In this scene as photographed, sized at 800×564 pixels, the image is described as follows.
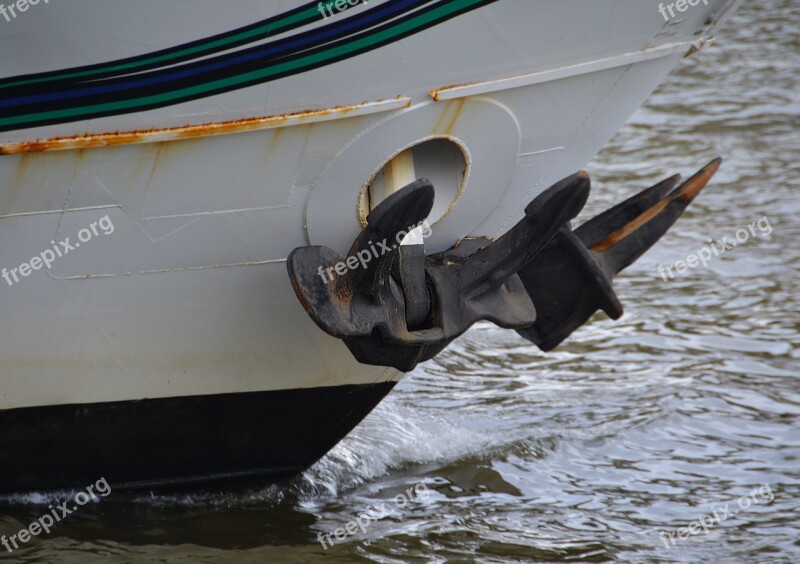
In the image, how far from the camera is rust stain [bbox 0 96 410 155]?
2.88m

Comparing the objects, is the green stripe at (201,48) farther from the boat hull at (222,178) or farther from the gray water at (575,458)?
the gray water at (575,458)

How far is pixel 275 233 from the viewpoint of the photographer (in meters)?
3.16

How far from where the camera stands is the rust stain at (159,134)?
2877 mm

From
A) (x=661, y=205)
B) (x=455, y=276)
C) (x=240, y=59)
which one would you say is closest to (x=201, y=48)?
(x=240, y=59)

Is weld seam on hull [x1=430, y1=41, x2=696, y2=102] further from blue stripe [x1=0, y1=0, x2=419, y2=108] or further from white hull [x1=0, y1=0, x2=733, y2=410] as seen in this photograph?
blue stripe [x1=0, y1=0, x2=419, y2=108]

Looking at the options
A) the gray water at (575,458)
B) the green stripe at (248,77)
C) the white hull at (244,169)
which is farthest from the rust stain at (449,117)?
the gray water at (575,458)

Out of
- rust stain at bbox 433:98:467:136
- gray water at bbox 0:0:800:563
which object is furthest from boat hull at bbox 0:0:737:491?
gray water at bbox 0:0:800:563

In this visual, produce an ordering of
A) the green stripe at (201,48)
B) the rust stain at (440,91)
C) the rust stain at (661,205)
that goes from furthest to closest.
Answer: the rust stain at (661,205) → the rust stain at (440,91) → the green stripe at (201,48)

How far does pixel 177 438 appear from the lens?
11.7ft

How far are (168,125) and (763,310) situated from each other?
142 inches

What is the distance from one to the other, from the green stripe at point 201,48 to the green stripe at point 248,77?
0.08m

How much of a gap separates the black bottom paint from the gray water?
5.1 inches

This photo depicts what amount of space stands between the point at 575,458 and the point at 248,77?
211 cm

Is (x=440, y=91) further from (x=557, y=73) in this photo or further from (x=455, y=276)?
(x=455, y=276)
